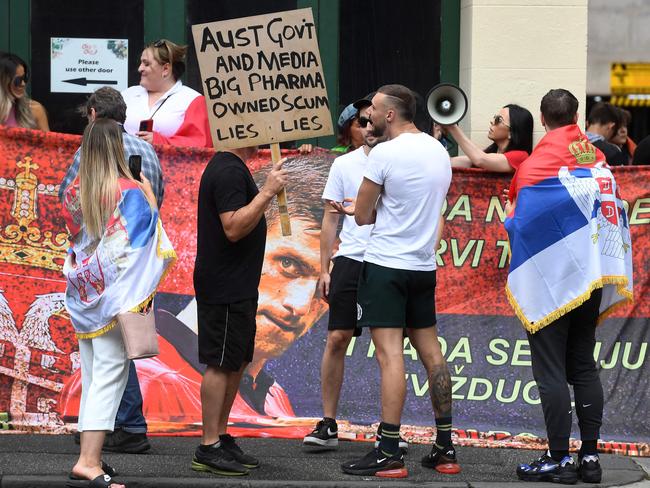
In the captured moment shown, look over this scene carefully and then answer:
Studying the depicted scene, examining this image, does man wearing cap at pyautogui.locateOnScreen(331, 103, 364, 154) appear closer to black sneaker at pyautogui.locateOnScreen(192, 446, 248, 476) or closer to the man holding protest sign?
the man holding protest sign

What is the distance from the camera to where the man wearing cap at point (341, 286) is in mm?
7754

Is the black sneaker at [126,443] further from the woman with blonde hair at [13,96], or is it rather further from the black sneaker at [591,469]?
the black sneaker at [591,469]

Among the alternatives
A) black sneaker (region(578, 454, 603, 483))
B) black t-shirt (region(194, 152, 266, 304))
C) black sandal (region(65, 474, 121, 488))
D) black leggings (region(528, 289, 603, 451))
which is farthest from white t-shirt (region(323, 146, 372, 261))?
black sandal (region(65, 474, 121, 488))

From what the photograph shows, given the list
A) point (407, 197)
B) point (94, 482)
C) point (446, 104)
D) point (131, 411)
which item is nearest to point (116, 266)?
point (94, 482)

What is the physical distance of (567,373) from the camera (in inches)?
286

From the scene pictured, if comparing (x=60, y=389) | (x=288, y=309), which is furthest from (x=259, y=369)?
(x=60, y=389)

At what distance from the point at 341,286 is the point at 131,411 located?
1444 mm

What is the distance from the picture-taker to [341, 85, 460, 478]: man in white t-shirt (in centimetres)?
698

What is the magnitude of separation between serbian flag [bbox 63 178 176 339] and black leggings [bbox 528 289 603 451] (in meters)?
2.15

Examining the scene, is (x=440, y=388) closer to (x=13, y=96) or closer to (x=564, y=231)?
(x=564, y=231)

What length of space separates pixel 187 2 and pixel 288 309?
11.0 ft

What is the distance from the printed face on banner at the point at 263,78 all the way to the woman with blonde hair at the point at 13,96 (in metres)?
1.99

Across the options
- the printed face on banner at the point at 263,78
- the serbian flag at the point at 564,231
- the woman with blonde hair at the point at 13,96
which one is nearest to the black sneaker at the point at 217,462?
the printed face on banner at the point at 263,78

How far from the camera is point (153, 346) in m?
6.58
